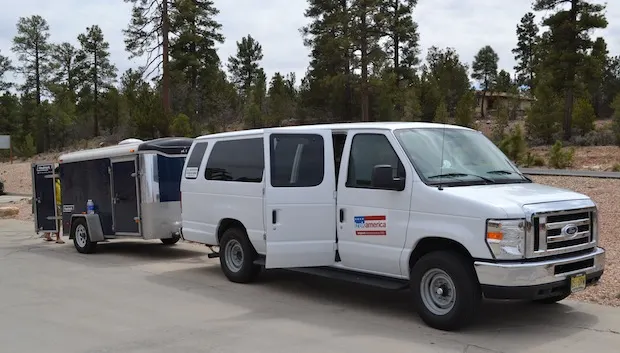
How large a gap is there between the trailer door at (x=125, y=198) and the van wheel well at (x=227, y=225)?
2.99 metres

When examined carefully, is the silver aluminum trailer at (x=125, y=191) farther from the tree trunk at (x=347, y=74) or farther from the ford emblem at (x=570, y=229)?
the tree trunk at (x=347, y=74)

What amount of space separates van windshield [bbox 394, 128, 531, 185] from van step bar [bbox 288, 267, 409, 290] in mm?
1236

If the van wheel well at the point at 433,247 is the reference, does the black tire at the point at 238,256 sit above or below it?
below

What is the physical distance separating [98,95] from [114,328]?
6999 cm

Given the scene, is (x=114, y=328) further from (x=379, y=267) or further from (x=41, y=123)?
(x=41, y=123)

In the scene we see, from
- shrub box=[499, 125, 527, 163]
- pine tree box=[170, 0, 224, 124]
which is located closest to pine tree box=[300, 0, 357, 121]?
pine tree box=[170, 0, 224, 124]

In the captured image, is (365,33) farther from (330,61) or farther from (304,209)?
(304,209)

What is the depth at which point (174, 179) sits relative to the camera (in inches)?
485

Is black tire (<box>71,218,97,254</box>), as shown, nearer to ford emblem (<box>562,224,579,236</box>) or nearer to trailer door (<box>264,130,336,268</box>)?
trailer door (<box>264,130,336,268</box>)

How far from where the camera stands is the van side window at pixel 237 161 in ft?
29.7

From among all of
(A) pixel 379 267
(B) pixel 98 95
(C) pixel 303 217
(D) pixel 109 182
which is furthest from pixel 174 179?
(B) pixel 98 95

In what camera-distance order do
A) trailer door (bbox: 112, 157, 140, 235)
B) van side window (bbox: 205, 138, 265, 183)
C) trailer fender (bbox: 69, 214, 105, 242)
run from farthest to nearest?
trailer fender (bbox: 69, 214, 105, 242) < trailer door (bbox: 112, 157, 140, 235) < van side window (bbox: 205, 138, 265, 183)

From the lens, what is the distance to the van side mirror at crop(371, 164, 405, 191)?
7.06 meters

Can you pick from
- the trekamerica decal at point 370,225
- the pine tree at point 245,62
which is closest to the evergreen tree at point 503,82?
the pine tree at point 245,62
